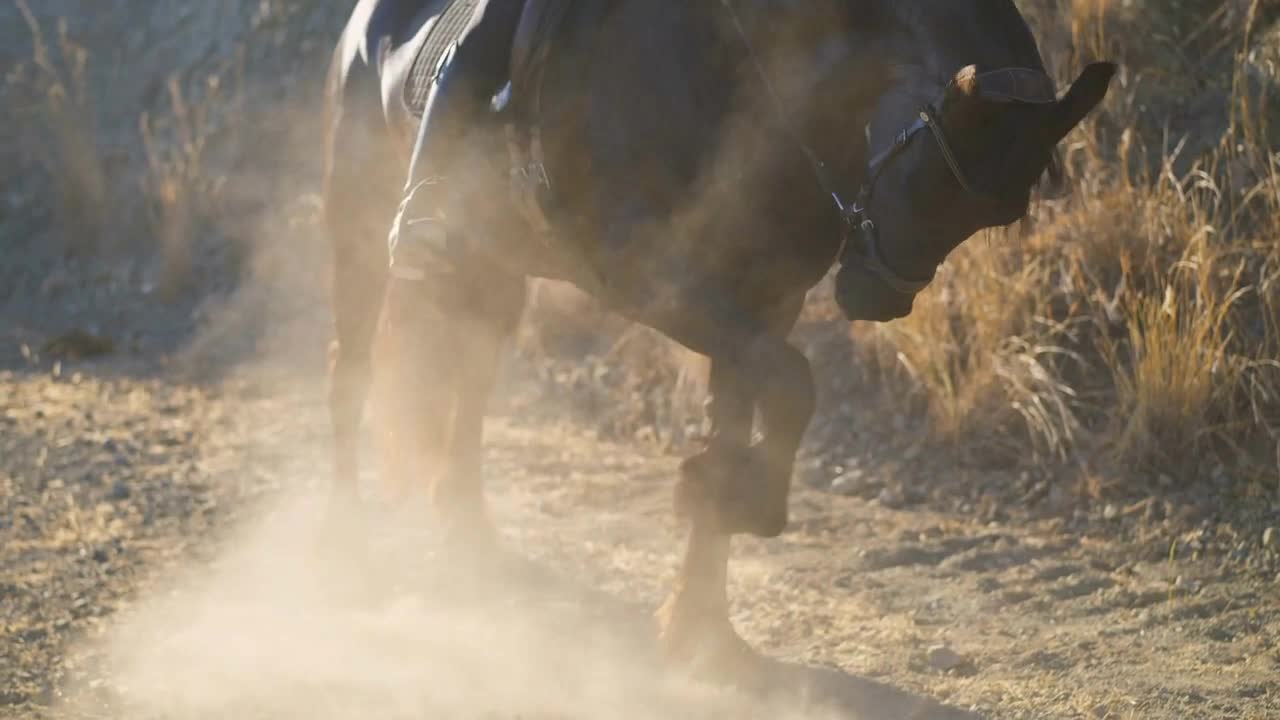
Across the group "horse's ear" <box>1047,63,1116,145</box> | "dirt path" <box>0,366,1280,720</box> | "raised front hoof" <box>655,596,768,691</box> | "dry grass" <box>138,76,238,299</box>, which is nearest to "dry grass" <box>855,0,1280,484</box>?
"dirt path" <box>0,366,1280,720</box>

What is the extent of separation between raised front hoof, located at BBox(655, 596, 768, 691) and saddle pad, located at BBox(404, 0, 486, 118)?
1894mm

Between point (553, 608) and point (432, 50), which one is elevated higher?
point (432, 50)

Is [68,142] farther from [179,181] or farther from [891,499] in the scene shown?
[891,499]

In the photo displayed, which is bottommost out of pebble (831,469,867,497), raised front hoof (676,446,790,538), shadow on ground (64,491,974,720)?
shadow on ground (64,491,974,720)

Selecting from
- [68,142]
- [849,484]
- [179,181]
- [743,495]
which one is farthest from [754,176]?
[68,142]

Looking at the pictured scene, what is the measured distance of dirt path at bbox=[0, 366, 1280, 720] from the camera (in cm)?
402

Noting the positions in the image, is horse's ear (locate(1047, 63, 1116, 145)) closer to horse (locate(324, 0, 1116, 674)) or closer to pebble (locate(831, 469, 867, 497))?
horse (locate(324, 0, 1116, 674))

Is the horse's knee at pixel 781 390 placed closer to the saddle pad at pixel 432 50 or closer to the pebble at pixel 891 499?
the saddle pad at pixel 432 50

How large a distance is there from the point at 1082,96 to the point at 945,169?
343 millimetres

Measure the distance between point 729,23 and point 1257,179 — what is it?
3588 mm

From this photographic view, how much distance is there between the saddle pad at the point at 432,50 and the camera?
188 inches

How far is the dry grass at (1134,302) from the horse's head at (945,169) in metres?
2.60

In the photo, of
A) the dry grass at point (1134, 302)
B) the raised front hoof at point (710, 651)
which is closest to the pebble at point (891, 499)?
the dry grass at point (1134, 302)

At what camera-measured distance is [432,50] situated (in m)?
4.86
